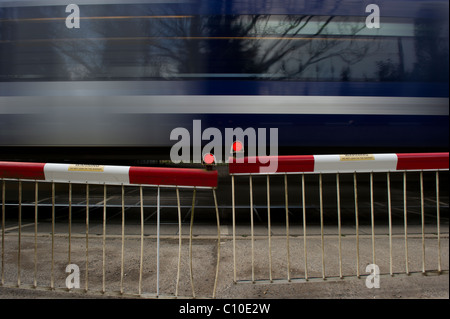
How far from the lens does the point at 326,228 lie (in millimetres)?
3574

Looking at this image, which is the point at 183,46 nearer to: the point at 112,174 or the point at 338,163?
the point at 112,174

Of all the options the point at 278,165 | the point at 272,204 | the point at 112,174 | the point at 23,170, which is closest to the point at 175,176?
Answer: the point at 112,174

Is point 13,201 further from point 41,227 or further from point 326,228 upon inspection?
point 326,228

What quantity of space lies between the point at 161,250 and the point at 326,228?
2348 mm

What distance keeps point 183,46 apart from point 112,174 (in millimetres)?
2563

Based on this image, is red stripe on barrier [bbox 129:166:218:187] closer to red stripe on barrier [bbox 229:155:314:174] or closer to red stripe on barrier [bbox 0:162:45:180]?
red stripe on barrier [bbox 229:155:314:174]

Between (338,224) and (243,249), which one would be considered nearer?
(243,249)

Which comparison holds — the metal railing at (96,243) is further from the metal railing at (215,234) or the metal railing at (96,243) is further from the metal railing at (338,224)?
the metal railing at (338,224)

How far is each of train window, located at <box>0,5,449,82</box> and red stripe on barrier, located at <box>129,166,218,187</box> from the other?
2255mm

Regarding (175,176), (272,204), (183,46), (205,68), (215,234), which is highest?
(183,46)

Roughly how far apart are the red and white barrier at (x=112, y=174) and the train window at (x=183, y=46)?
2175 millimetres

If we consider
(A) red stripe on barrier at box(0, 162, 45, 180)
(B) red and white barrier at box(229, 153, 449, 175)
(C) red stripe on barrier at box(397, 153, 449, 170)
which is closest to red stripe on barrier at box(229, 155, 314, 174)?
(B) red and white barrier at box(229, 153, 449, 175)

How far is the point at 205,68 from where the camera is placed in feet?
12.0
